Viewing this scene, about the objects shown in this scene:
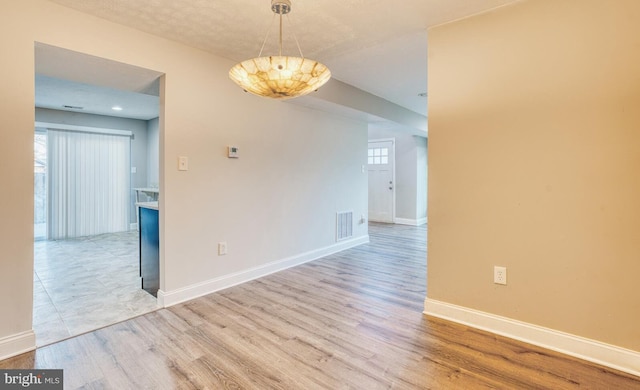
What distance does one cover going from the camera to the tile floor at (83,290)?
230 cm

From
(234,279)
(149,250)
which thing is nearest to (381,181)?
(234,279)

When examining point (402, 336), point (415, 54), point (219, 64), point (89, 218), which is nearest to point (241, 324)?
point (402, 336)

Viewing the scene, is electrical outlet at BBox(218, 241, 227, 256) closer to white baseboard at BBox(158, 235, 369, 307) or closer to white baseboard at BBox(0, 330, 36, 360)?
white baseboard at BBox(158, 235, 369, 307)

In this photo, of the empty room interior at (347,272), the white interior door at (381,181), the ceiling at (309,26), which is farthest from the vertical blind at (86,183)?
the white interior door at (381,181)

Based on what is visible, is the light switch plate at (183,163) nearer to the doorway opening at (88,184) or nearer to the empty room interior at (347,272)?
the empty room interior at (347,272)

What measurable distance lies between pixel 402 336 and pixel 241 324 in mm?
1184

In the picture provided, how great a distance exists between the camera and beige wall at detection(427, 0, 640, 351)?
5.81 feet

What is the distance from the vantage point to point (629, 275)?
1.76 meters

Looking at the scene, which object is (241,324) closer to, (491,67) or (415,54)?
(491,67)

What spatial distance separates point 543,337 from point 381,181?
574cm

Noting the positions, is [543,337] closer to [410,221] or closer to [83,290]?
[83,290]

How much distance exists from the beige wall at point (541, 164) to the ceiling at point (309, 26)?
12.1 inches

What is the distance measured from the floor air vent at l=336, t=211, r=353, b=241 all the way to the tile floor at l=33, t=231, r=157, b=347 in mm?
2583

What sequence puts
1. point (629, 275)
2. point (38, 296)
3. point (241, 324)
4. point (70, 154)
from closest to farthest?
1. point (629, 275)
2. point (241, 324)
3. point (38, 296)
4. point (70, 154)
